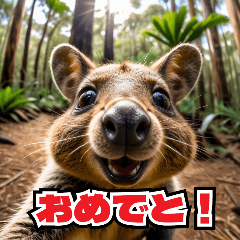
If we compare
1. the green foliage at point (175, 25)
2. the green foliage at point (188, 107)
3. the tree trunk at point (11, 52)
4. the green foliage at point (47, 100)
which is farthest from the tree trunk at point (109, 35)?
the green foliage at point (47, 100)

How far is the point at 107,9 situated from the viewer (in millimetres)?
2434

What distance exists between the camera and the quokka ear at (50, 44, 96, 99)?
2324 millimetres

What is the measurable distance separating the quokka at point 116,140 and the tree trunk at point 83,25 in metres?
0.63

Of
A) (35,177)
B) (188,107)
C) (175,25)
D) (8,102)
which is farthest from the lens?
(8,102)

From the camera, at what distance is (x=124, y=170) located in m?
1.43

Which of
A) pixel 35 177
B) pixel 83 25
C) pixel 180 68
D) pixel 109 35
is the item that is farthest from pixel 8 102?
pixel 180 68

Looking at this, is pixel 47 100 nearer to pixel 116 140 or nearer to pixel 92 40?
pixel 92 40

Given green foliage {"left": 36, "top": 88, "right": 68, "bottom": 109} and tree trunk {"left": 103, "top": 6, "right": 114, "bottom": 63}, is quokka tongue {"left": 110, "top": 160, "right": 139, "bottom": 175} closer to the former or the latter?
tree trunk {"left": 103, "top": 6, "right": 114, "bottom": 63}

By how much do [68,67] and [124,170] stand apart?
1673 mm

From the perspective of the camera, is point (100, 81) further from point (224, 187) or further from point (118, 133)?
point (224, 187)

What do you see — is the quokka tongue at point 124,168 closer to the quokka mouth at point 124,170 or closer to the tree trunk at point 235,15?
the quokka mouth at point 124,170

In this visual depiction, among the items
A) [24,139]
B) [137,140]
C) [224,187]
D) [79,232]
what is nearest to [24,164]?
[24,139]

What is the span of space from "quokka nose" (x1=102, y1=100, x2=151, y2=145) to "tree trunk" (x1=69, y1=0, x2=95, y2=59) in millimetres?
1887

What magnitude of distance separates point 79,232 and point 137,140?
1287 mm
